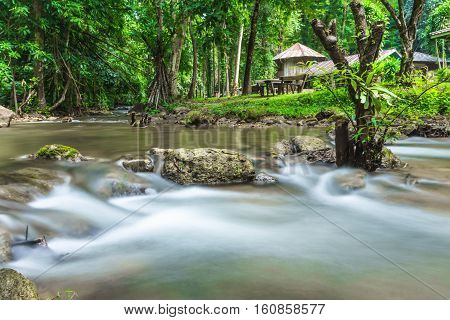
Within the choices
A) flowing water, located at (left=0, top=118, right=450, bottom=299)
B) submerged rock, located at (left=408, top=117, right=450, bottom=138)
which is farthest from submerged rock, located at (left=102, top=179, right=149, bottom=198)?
submerged rock, located at (left=408, top=117, right=450, bottom=138)

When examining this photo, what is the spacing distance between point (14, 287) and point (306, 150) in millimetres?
5861

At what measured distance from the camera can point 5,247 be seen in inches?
132

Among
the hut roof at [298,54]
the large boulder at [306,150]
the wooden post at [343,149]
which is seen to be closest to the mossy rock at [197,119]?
the large boulder at [306,150]

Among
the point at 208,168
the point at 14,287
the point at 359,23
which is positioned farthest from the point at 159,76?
the point at 14,287

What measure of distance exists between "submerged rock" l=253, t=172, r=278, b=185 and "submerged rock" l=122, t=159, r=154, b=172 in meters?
1.69

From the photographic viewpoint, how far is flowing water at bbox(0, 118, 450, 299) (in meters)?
2.93

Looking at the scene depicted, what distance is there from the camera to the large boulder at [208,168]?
19.3ft

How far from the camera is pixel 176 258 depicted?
11.5 ft

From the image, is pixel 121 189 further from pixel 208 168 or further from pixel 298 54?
pixel 298 54

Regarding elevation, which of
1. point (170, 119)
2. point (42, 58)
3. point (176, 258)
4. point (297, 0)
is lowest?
point (176, 258)

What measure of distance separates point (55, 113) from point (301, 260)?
17.3 meters
